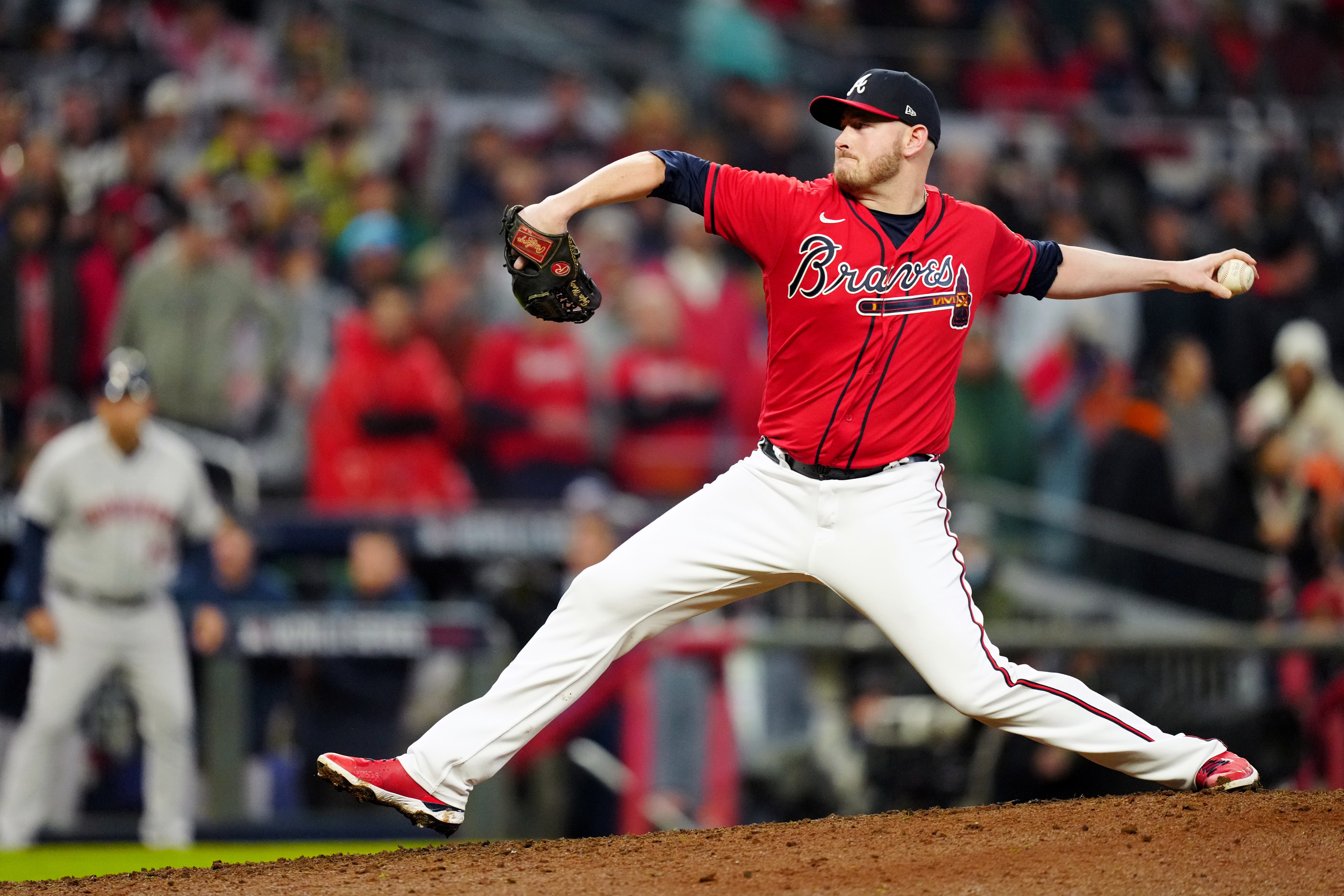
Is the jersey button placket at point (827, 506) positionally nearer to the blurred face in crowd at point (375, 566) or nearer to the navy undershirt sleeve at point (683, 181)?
the navy undershirt sleeve at point (683, 181)

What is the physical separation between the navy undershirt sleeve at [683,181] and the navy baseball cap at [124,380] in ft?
15.7

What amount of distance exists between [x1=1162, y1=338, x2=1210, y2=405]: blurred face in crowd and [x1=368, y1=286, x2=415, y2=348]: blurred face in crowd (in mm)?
4720

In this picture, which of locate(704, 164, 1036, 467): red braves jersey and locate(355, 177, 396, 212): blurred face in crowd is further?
locate(355, 177, 396, 212): blurred face in crowd

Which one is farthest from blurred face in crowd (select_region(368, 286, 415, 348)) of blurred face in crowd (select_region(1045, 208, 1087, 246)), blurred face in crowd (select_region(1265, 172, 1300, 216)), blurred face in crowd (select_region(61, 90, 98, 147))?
blurred face in crowd (select_region(1265, 172, 1300, 216))

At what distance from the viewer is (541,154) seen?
39.5 ft

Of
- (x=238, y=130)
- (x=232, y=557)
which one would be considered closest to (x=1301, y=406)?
(x=232, y=557)

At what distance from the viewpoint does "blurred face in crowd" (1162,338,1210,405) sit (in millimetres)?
10578

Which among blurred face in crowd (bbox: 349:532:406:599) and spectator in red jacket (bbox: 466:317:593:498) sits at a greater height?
spectator in red jacket (bbox: 466:317:593:498)

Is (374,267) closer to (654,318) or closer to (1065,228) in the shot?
(654,318)

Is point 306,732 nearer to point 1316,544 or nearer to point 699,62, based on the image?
point 1316,544

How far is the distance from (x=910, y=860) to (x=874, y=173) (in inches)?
76.6

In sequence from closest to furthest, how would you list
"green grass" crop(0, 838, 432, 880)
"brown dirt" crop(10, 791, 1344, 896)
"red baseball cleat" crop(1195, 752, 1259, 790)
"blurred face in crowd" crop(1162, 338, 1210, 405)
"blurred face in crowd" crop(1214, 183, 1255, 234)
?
"brown dirt" crop(10, 791, 1344, 896) < "red baseball cleat" crop(1195, 752, 1259, 790) < "green grass" crop(0, 838, 432, 880) < "blurred face in crowd" crop(1162, 338, 1210, 405) < "blurred face in crowd" crop(1214, 183, 1255, 234)

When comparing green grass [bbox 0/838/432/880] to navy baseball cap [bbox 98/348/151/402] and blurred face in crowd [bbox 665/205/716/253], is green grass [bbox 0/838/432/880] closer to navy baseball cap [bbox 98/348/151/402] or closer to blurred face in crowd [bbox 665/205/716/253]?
navy baseball cap [bbox 98/348/151/402]

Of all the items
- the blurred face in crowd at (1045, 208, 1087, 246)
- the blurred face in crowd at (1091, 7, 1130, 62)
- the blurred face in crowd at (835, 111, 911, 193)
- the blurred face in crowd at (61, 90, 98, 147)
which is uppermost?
the blurred face in crowd at (1091, 7, 1130, 62)
